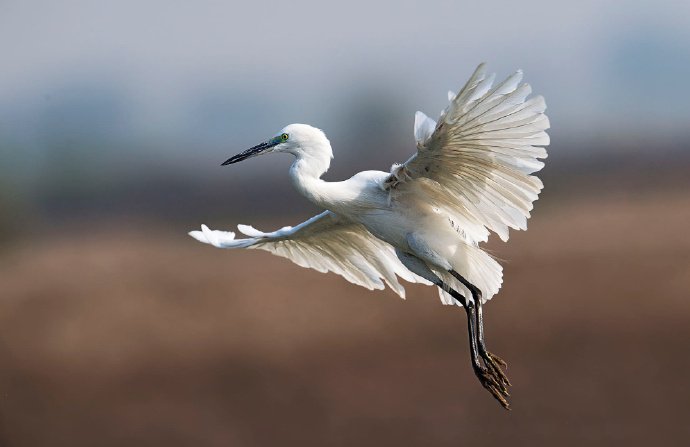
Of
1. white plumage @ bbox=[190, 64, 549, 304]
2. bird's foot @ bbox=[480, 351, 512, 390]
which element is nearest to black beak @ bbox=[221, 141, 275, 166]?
white plumage @ bbox=[190, 64, 549, 304]

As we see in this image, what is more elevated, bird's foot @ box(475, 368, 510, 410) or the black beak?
the black beak

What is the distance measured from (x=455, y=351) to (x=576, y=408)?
2596 mm

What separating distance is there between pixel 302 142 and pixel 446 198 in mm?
786

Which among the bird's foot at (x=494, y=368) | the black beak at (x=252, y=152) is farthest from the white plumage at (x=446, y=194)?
the bird's foot at (x=494, y=368)

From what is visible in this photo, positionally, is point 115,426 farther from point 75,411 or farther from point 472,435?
point 472,435

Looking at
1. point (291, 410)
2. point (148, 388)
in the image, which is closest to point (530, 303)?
point (291, 410)

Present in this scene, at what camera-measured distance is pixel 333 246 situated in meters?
6.85

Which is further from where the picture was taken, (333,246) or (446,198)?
(333,246)

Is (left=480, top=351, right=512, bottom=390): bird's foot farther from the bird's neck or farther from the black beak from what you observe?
the black beak

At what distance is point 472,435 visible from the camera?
16672mm

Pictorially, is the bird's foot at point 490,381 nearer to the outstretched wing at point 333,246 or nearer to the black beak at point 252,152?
the outstretched wing at point 333,246

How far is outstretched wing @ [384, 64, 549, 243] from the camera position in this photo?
5.20 metres

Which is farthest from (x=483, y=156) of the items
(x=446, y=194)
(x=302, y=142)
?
(x=302, y=142)

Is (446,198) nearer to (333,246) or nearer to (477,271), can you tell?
(477,271)
